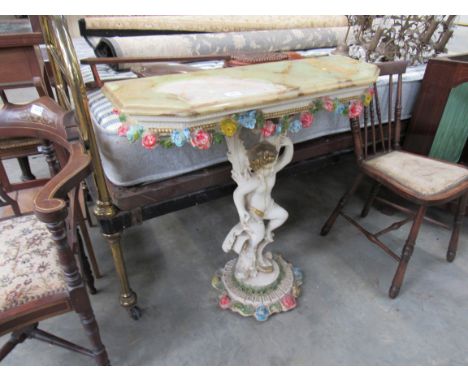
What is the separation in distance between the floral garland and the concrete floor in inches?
31.8

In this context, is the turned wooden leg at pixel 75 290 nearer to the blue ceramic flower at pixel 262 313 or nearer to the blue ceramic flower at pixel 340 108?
the blue ceramic flower at pixel 262 313

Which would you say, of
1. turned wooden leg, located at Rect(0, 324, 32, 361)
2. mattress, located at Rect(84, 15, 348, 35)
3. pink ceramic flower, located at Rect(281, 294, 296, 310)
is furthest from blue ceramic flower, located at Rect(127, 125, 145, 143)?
mattress, located at Rect(84, 15, 348, 35)

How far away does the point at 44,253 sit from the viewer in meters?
1.01

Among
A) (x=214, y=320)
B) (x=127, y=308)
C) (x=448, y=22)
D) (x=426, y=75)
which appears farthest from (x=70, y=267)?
(x=448, y=22)

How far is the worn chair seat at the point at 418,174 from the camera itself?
1350 millimetres

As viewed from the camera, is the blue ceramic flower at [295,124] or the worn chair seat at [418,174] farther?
the worn chair seat at [418,174]

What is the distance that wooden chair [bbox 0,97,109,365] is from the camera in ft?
2.71

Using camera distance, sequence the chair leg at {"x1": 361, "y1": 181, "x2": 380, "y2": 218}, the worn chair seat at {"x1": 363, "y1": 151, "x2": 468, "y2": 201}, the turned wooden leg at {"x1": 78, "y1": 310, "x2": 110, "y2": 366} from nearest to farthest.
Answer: the turned wooden leg at {"x1": 78, "y1": 310, "x2": 110, "y2": 366}
the worn chair seat at {"x1": 363, "y1": 151, "x2": 468, "y2": 201}
the chair leg at {"x1": 361, "y1": 181, "x2": 380, "y2": 218}

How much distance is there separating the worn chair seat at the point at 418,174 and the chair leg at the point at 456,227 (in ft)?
0.55

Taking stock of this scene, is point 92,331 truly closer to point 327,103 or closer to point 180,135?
point 180,135

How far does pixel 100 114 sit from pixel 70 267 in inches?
24.3

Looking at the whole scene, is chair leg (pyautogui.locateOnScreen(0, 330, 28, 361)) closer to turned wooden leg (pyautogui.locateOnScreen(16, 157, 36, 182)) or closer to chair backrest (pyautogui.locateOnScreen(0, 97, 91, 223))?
chair backrest (pyautogui.locateOnScreen(0, 97, 91, 223))

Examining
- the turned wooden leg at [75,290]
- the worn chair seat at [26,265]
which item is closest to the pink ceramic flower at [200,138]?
the turned wooden leg at [75,290]

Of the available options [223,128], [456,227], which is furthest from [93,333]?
[456,227]
